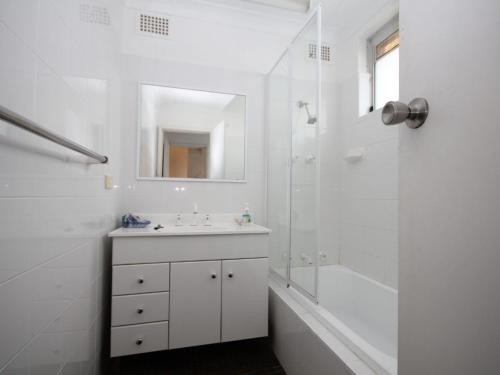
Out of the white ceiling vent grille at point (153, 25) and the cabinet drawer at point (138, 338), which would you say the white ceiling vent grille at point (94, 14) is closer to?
the white ceiling vent grille at point (153, 25)

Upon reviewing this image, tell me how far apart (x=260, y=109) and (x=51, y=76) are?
1.55m

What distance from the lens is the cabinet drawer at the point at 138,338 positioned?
135 cm

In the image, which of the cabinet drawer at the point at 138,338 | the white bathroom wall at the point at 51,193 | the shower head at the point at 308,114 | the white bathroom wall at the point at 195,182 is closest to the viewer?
the white bathroom wall at the point at 51,193

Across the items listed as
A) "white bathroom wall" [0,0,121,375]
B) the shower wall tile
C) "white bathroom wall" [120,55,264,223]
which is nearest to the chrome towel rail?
"white bathroom wall" [0,0,121,375]

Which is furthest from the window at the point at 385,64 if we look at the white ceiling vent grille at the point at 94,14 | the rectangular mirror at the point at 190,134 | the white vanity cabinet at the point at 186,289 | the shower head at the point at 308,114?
the white ceiling vent grille at the point at 94,14

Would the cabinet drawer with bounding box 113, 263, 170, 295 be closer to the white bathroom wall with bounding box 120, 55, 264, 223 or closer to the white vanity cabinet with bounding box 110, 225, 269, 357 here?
the white vanity cabinet with bounding box 110, 225, 269, 357

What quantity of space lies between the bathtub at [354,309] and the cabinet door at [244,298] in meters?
0.13

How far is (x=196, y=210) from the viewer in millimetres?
1905

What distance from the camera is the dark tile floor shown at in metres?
1.44

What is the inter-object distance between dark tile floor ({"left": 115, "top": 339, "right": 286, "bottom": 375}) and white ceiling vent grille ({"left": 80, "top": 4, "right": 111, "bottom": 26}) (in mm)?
1837

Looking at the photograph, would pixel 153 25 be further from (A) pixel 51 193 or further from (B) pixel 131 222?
(A) pixel 51 193

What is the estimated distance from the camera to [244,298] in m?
1.56

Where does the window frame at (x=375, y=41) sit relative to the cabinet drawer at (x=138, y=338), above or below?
above

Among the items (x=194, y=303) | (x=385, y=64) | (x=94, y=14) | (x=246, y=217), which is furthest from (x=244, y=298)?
(x=385, y=64)
